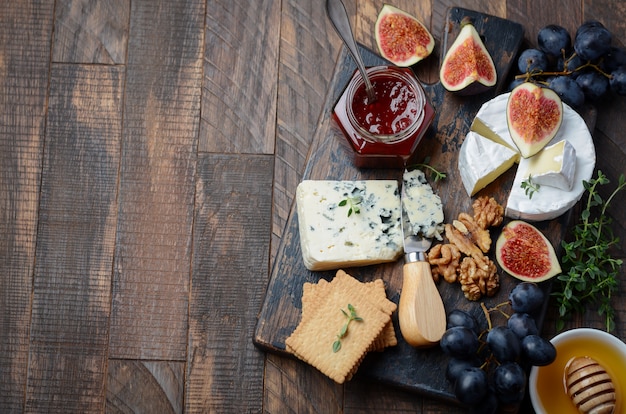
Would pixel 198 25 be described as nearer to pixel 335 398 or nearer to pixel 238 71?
pixel 238 71

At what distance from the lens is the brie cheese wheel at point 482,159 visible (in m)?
2.28

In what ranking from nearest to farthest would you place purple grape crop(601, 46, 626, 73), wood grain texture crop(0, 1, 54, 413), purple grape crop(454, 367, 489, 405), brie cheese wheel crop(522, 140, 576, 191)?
purple grape crop(454, 367, 489, 405)
brie cheese wheel crop(522, 140, 576, 191)
purple grape crop(601, 46, 626, 73)
wood grain texture crop(0, 1, 54, 413)

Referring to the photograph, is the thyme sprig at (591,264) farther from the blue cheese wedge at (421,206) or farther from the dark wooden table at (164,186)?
the blue cheese wedge at (421,206)

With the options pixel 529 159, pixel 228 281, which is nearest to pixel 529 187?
pixel 529 159

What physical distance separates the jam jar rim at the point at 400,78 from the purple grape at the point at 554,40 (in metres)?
0.51

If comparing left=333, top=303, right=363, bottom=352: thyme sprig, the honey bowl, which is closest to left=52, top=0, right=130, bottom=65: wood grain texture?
left=333, top=303, right=363, bottom=352: thyme sprig

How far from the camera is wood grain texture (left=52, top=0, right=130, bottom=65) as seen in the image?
8.66 ft

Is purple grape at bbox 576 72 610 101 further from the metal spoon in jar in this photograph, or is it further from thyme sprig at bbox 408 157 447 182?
the metal spoon in jar

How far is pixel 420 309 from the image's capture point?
87.2 inches

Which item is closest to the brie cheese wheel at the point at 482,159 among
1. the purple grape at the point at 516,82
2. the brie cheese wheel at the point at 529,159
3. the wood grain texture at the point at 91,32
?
the brie cheese wheel at the point at 529,159

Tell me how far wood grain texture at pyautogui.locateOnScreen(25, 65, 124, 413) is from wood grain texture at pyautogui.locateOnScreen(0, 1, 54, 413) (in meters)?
0.04

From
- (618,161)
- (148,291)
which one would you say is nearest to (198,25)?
(148,291)

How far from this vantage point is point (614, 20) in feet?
8.43

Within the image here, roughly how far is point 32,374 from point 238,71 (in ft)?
4.19
